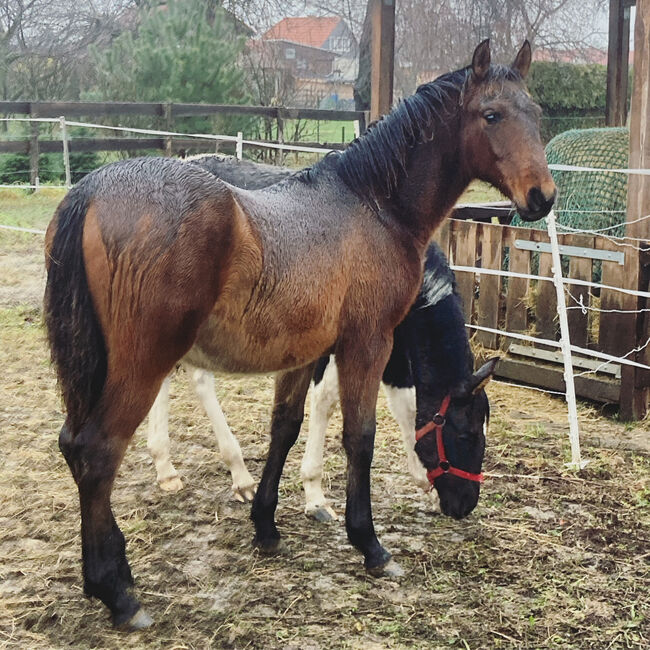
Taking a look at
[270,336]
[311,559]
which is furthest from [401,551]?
[270,336]

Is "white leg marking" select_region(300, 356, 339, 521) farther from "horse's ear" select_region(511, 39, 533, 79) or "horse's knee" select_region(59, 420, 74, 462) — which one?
"horse's ear" select_region(511, 39, 533, 79)

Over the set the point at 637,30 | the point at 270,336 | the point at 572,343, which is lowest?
A: the point at 572,343

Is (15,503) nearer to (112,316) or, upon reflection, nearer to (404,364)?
(112,316)

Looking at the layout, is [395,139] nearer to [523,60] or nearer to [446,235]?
[523,60]

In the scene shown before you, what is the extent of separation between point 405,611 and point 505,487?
129cm

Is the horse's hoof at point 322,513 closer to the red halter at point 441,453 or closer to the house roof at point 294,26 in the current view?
the red halter at point 441,453

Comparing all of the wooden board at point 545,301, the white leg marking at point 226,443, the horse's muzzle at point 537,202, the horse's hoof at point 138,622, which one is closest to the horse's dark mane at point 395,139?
the horse's muzzle at point 537,202

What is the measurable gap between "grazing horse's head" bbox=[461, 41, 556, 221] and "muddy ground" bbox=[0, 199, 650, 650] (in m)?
1.39

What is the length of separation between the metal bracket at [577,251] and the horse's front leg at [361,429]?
2.32m

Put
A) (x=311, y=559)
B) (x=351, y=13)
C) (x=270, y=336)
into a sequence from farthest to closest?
(x=351, y=13)
(x=311, y=559)
(x=270, y=336)

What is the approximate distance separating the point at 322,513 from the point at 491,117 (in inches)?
72.9

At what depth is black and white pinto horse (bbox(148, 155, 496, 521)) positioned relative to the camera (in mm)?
3389

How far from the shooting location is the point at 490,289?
5633 millimetres

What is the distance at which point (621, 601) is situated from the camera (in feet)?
9.23
